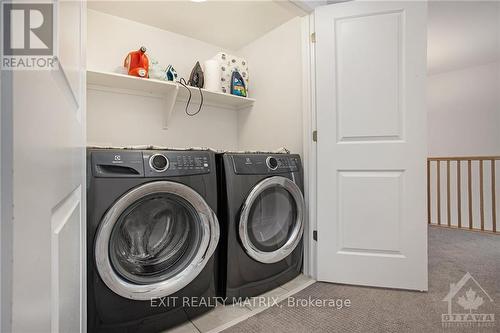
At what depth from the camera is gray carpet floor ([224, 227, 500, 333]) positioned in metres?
1.19

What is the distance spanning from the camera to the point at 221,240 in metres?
1.38

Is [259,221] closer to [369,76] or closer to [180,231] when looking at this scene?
[180,231]

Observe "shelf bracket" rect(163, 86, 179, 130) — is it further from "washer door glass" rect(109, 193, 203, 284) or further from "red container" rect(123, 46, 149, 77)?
"washer door glass" rect(109, 193, 203, 284)

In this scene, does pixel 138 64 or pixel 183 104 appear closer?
pixel 138 64

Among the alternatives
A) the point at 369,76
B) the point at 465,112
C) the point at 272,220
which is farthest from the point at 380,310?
the point at 465,112

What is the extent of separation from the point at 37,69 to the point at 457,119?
523 centimetres

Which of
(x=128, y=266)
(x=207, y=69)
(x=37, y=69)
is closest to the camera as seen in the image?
(x=37, y=69)

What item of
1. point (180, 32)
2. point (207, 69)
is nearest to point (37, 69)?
point (207, 69)

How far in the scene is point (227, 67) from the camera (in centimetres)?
214

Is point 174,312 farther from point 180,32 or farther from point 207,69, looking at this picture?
point 180,32

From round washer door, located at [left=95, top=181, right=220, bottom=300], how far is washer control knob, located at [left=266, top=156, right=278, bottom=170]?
50cm
